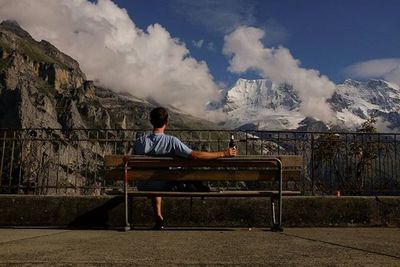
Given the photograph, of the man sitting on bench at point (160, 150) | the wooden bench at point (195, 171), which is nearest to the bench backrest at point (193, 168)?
the wooden bench at point (195, 171)

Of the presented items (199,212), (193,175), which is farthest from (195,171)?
(199,212)

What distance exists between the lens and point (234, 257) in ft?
13.9

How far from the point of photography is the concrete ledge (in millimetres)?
8617

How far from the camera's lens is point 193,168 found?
7391mm

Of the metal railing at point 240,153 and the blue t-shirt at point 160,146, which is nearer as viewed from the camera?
the blue t-shirt at point 160,146

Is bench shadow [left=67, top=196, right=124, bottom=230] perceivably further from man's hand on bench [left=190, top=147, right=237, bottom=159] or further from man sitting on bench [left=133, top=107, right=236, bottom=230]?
man's hand on bench [left=190, top=147, right=237, bottom=159]

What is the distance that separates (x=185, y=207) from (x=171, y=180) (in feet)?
5.02

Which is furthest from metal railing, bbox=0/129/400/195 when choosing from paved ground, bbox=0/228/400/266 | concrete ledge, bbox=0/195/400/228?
paved ground, bbox=0/228/400/266

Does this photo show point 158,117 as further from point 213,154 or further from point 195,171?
point 213,154

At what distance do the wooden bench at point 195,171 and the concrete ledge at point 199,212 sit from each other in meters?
1.27

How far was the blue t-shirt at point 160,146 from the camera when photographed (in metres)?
7.35

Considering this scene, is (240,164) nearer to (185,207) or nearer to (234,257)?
(185,207)

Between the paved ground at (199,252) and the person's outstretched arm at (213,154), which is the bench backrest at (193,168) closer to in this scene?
the person's outstretched arm at (213,154)

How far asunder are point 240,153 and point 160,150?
3.69 meters
